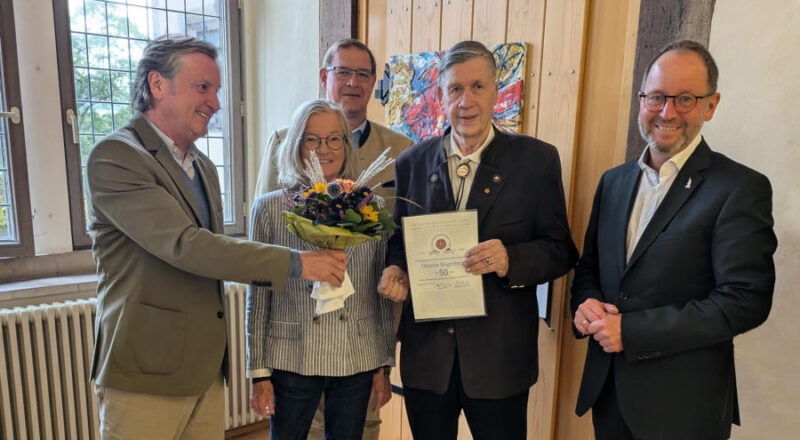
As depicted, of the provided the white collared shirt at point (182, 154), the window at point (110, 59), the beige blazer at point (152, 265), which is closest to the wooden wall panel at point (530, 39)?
the beige blazer at point (152, 265)

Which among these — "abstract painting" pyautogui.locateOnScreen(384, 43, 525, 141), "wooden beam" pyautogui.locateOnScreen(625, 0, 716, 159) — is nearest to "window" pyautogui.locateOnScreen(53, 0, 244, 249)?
"abstract painting" pyautogui.locateOnScreen(384, 43, 525, 141)

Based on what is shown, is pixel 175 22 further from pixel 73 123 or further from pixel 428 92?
pixel 428 92

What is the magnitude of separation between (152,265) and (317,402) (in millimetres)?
652

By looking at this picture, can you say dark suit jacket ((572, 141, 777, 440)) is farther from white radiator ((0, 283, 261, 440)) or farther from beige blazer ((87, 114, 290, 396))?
white radiator ((0, 283, 261, 440))

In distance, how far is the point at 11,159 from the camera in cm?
258

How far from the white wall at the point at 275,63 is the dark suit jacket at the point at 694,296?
2.35 meters

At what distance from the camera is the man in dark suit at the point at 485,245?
1.50 metres

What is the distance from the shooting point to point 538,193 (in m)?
1.53

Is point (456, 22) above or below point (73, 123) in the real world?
above

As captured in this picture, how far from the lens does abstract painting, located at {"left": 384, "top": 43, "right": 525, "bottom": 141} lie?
6.98ft

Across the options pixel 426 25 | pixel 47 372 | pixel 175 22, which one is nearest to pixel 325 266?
pixel 426 25

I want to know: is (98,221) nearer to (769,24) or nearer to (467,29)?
(467,29)

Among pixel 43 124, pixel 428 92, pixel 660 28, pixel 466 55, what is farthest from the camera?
pixel 43 124

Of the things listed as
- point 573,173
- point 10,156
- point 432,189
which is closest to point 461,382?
point 432,189
